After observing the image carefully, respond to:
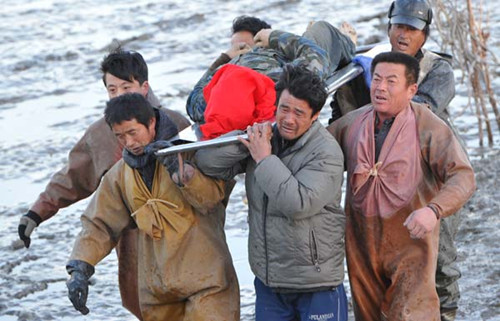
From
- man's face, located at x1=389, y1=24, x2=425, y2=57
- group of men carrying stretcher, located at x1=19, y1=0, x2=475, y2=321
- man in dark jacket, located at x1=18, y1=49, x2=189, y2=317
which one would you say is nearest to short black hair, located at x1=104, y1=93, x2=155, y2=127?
group of men carrying stretcher, located at x1=19, y1=0, x2=475, y2=321

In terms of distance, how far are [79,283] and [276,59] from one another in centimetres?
130

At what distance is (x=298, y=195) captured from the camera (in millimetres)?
4414

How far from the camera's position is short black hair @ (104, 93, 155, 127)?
474 cm

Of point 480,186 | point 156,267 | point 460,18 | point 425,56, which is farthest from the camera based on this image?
point 460,18

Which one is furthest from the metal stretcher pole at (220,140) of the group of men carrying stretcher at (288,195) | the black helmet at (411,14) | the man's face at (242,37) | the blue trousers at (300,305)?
the man's face at (242,37)

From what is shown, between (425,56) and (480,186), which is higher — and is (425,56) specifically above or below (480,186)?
above

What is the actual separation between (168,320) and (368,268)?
90cm

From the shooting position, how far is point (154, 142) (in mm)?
4734

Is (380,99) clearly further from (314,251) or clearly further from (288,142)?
(314,251)

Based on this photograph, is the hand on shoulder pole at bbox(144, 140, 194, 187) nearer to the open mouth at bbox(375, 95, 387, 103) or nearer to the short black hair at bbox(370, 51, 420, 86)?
the open mouth at bbox(375, 95, 387, 103)

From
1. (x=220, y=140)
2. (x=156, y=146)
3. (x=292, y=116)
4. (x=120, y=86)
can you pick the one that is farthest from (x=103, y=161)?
(x=292, y=116)

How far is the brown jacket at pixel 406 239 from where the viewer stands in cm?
466

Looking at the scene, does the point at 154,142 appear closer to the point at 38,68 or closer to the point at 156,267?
the point at 156,267

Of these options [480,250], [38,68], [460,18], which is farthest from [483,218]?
[38,68]
